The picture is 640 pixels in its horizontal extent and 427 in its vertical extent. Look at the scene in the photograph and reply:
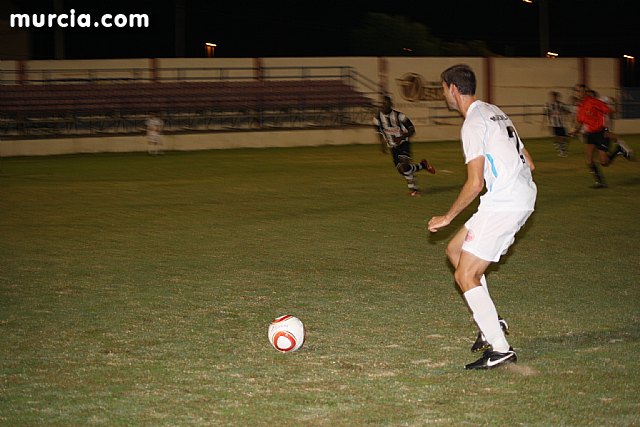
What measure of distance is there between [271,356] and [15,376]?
5.70 feet

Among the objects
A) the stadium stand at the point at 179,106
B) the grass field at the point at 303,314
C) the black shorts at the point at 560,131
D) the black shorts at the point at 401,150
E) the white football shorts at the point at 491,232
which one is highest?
the stadium stand at the point at 179,106

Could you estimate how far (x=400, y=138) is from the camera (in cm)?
1683

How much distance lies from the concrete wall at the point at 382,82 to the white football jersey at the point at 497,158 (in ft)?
86.1

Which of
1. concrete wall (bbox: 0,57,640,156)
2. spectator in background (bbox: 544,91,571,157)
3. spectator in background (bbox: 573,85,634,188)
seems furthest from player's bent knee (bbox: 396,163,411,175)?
concrete wall (bbox: 0,57,640,156)

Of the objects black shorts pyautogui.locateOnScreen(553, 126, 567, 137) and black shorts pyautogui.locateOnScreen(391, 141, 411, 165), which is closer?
black shorts pyautogui.locateOnScreen(391, 141, 411, 165)

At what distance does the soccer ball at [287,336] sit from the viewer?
6281 mm

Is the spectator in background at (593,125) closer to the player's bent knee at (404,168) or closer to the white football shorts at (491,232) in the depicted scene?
the player's bent knee at (404,168)

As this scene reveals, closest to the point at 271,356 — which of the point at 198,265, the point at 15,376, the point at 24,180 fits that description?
the point at 15,376

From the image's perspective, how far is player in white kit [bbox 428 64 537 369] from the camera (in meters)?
5.70

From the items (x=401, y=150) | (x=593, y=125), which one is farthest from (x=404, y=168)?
(x=593, y=125)

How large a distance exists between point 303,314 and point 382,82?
30.4 metres

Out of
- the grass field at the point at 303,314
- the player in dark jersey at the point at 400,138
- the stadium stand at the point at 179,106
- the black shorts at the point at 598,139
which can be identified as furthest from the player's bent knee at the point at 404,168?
the stadium stand at the point at 179,106

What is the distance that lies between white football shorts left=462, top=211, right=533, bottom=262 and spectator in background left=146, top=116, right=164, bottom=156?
23.7 m

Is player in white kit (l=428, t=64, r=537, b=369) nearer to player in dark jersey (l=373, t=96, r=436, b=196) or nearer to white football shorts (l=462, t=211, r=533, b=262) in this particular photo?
white football shorts (l=462, t=211, r=533, b=262)
